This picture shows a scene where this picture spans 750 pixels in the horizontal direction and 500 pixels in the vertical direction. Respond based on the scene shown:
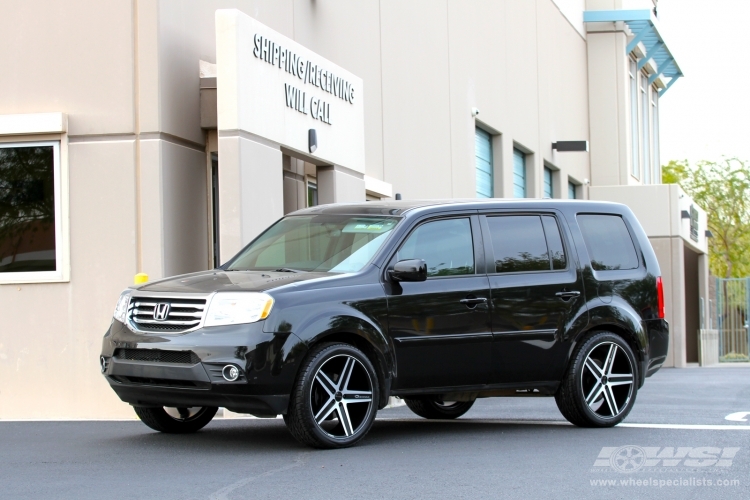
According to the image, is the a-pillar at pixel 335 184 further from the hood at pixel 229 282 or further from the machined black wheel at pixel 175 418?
the hood at pixel 229 282

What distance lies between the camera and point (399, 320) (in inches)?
348

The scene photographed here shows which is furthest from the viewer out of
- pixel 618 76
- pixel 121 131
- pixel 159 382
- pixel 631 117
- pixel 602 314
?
pixel 631 117

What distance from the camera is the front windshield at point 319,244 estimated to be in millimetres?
9039

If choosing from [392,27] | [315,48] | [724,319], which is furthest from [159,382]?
[724,319]

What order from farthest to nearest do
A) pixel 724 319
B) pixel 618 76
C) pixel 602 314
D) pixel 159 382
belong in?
pixel 724 319 < pixel 618 76 < pixel 602 314 < pixel 159 382

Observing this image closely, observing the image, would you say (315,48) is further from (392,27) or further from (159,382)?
(159,382)

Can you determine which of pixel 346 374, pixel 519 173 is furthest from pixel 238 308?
pixel 519 173

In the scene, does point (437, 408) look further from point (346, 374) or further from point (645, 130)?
point (645, 130)

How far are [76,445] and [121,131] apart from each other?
4.27 metres

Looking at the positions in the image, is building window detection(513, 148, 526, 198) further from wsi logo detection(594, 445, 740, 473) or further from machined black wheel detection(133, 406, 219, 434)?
wsi logo detection(594, 445, 740, 473)

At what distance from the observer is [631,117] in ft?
138

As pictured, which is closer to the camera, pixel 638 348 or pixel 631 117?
pixel 638 348

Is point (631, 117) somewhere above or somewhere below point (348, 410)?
above

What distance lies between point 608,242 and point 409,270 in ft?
8.43
